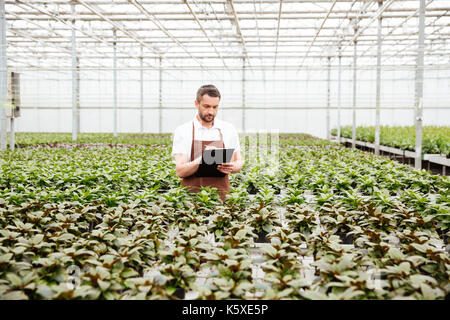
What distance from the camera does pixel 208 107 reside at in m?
3.54

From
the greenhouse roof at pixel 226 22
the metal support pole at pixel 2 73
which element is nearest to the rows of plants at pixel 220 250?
the metal support pole at pixel 2 73

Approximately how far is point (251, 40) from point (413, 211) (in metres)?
14.4

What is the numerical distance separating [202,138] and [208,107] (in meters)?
0.35

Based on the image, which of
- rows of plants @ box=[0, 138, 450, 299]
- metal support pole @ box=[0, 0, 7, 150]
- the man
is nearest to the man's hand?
the man

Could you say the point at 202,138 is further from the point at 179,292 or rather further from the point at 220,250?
the point at 179,292

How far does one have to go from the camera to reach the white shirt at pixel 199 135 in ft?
12.2

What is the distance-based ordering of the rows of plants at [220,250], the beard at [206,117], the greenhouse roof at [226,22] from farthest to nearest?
the greenhouse roof at [226,22], the beard at [206,117], the rows of plants at [220,250]

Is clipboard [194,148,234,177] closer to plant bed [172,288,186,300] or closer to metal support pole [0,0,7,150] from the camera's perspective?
plant bed [172,288,186,300]

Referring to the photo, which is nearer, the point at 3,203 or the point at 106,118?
the point at 3,203

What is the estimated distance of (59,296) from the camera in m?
1.99

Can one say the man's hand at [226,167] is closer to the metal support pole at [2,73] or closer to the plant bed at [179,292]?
the plant bed at [179,292]
